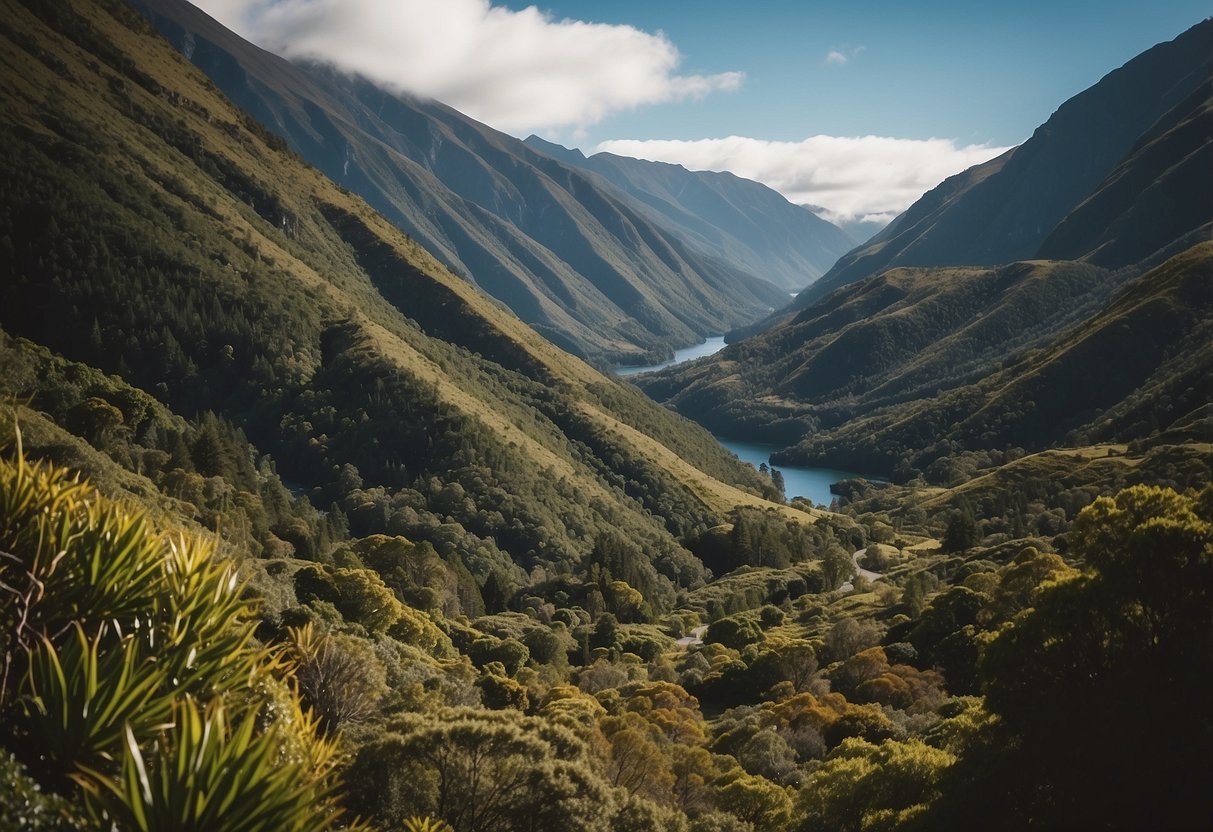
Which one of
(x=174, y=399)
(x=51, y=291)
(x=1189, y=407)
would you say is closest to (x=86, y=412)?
(x=174, y=399)

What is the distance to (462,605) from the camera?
8112cm

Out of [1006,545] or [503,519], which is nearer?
[1006,545]

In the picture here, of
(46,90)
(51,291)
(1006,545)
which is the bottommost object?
(1006,545)

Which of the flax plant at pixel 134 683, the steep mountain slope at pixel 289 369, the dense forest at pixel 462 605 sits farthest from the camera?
the steep mountain slope at pixel 289 369

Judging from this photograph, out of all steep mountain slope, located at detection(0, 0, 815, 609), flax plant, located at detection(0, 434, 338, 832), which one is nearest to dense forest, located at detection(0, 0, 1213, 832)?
flax plant, located at detection(0, 434, 338, 832)

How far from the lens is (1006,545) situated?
3474 inches

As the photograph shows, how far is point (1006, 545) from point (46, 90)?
757ft

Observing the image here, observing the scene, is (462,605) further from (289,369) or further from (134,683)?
(289,369)

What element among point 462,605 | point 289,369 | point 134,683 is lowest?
point 462,605

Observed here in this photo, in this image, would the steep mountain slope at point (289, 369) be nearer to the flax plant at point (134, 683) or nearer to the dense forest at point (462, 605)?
the dense forest at point (462, 605)

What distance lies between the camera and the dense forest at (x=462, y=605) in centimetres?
965

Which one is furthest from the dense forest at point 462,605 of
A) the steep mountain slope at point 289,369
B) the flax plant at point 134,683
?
the steep mountain slope at point 289,369

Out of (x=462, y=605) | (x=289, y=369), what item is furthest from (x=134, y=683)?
(x=289, y=369)

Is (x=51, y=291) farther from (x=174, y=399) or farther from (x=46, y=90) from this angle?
(x=46, y=90)
